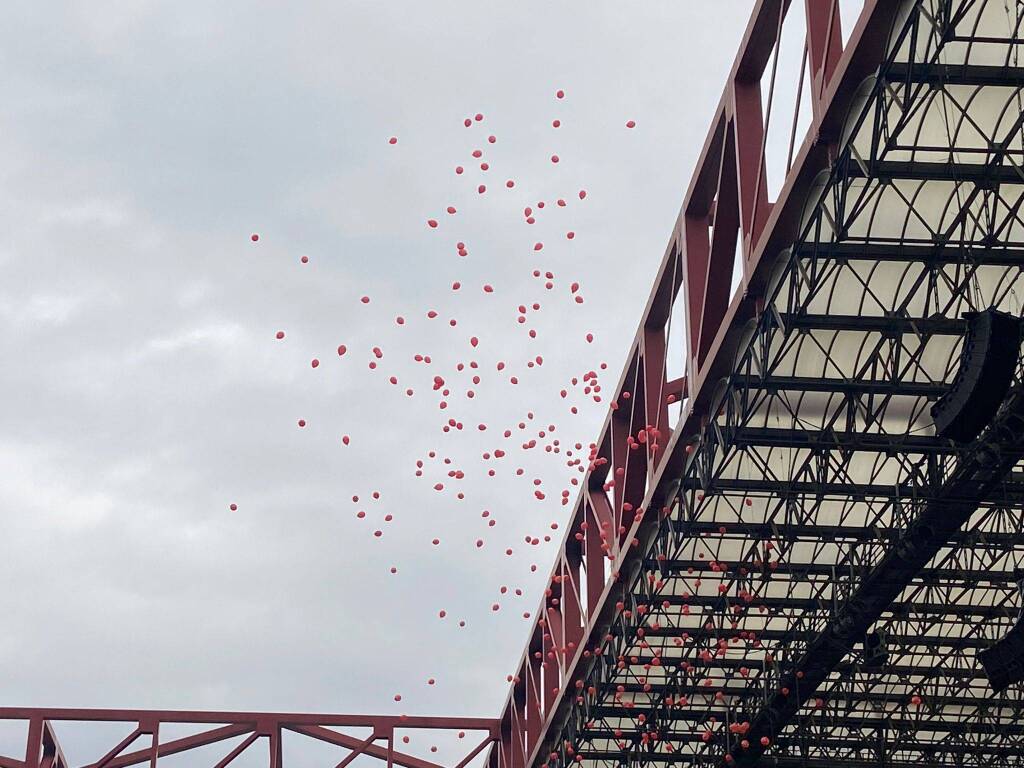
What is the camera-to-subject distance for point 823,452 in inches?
789

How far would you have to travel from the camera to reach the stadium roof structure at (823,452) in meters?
14.7

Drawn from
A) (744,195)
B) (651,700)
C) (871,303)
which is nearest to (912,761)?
(651,700)

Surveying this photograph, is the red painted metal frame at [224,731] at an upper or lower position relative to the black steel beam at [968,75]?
upper

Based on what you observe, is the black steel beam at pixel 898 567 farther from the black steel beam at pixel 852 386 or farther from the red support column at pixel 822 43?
the red support column at pixel 822 43

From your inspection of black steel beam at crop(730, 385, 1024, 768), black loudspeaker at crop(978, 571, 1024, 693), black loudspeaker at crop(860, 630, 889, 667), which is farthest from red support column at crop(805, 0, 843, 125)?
black loudspeaker at crop(860, 630, 889, 667)

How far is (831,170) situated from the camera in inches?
569

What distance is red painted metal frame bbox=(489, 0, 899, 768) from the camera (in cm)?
1417

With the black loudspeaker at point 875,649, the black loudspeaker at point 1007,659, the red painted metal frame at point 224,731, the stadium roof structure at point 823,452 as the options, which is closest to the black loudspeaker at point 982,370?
the stadium roof structure at point 823,452

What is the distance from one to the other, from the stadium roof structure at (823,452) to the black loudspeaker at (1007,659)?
5 cm

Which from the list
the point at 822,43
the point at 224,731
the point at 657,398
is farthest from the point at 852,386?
the point at 224,731

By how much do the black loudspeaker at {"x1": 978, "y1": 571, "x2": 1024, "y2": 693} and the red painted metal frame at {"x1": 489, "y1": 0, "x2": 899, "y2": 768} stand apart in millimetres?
4605

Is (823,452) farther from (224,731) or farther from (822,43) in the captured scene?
(224,731)

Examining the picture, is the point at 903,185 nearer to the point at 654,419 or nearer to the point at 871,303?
the point at 871,303

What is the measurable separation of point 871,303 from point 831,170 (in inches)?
133
